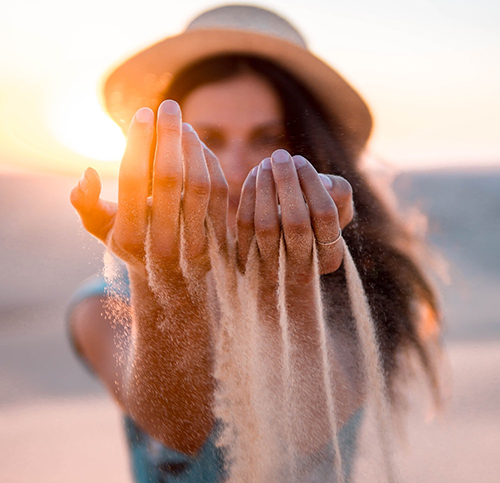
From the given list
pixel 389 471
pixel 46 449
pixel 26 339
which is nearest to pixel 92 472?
pixel 46 449

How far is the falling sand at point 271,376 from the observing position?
0.95 m

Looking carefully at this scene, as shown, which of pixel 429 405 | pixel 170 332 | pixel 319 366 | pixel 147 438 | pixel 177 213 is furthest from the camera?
pixel 429 405

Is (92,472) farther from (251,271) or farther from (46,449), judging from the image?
(251,271)

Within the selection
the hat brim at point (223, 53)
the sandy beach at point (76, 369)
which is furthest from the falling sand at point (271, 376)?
the hat brim at point (223, 53)

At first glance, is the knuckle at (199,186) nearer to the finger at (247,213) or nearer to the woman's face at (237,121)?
A: the finger at (247,213)

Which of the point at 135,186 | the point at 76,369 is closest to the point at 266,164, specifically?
the point at 135,186

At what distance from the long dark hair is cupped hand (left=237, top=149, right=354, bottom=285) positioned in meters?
0.54

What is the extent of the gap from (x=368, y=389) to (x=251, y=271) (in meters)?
0.55

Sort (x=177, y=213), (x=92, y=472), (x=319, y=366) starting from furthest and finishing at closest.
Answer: (x=92, y=472), (x=319, y=366), (x=177, y=213)

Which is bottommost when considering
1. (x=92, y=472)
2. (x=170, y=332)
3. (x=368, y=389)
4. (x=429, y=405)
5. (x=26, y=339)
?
(x=92, y=472)

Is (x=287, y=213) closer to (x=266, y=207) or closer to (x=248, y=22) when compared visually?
(x=266, y=207)

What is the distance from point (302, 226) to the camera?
2.81 feet

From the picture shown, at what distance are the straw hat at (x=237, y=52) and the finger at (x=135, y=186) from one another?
825 millimetres

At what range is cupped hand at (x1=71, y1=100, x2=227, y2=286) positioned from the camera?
2.53 feet
